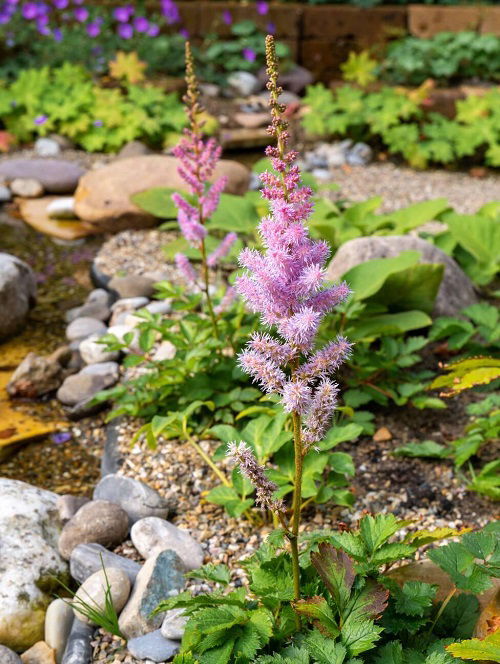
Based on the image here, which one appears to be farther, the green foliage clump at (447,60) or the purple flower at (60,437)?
the green foliage clump at (447,60)

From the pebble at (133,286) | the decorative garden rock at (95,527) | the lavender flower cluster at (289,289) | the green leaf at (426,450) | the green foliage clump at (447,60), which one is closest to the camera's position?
the lavender flower cluster at (289,289)

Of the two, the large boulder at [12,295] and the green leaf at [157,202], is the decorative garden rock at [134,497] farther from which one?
the green leaf at [157,202]

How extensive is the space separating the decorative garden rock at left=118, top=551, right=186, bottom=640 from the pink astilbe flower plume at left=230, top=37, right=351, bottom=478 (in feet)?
2.93

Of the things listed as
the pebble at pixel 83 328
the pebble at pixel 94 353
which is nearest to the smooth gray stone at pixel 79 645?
the pebble at pixel 94 353

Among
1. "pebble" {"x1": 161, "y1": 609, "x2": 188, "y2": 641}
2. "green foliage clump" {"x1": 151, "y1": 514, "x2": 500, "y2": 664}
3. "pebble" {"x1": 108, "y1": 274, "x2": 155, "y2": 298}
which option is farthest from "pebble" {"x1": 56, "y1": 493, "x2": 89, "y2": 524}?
"pebble" {"x1": 108, "y1": 274, "x2": 155, "y2": 298}

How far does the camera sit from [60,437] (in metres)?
3.19

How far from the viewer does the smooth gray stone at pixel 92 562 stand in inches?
87.9

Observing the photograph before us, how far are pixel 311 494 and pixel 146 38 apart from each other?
584 cm

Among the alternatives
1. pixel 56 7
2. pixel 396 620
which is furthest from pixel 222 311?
pixel 56 7

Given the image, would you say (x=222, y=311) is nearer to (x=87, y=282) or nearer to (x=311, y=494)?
(x=311, y=494)

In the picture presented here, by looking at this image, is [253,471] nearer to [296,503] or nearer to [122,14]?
[296,503]

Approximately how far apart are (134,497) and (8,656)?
2.05 ft

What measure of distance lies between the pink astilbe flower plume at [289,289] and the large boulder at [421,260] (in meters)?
1.89

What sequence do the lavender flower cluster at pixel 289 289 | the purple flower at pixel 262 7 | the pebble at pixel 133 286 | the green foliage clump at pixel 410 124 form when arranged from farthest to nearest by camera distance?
the purple flower at pixel 262 7
the green foliage clump at pixel 410 124
the pebble at pixel 133 286
the lavender flower cluster at pixel 289 289
